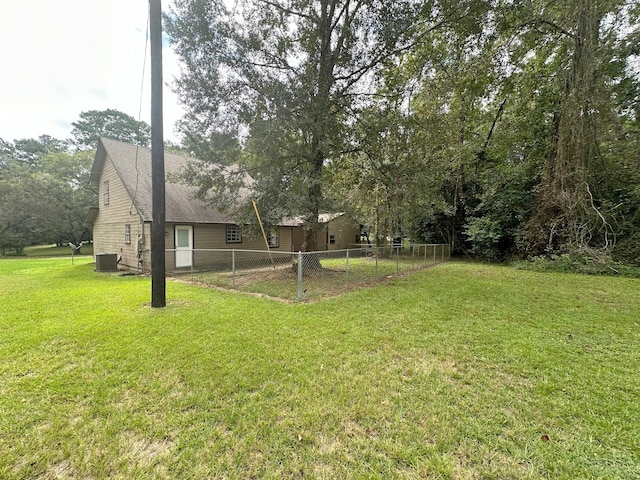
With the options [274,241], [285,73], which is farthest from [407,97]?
[274,241]

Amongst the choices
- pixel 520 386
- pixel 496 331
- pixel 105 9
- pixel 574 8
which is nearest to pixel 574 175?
pixel 574 8

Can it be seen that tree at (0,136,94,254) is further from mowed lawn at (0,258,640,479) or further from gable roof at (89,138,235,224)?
mowed lawn at (0,258,640,479)

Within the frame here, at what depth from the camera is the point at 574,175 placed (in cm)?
1012

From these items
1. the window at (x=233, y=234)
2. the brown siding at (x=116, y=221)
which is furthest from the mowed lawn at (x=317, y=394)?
the window at (x=233, y=234)

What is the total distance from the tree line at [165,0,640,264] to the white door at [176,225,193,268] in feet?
8.70

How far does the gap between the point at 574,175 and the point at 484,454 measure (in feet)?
40.6

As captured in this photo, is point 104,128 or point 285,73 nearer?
point 285,73

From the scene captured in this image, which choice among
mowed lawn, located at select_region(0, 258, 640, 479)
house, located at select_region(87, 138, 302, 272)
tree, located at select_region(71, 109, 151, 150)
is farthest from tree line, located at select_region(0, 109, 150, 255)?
mowed lawn, located at select_region(0, 258, 640, 479)

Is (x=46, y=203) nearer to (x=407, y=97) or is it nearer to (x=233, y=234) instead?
(x=233, y=234)

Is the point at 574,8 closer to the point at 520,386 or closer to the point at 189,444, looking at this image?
the point at 520,386

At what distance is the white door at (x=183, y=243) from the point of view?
11073 millimetres

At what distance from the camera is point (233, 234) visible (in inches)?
519

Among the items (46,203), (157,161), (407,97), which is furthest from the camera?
(46,203)

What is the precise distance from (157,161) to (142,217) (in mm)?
5749
